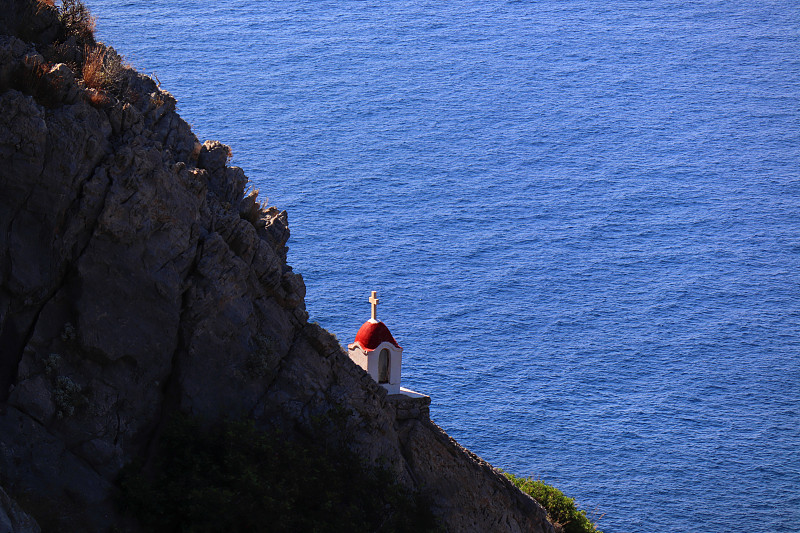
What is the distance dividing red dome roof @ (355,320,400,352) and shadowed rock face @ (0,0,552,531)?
5.89 ft

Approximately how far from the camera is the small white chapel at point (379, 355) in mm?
18719

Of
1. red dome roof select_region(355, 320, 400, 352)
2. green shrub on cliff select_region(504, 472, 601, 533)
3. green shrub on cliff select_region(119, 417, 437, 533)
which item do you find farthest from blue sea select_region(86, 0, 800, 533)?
green shrub on cliff select_region(119, 417, 437, 533)

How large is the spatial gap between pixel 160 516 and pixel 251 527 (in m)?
1.33

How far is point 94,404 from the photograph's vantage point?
46.2ft

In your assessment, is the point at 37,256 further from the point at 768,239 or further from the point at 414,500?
the point at 768,239

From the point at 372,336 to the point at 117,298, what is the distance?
5887 mm

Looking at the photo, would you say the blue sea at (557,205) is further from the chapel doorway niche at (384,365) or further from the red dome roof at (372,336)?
the red dome roof at (372,336)

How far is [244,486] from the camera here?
14.0 meters

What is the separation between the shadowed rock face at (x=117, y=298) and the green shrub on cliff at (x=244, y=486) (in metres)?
0.36

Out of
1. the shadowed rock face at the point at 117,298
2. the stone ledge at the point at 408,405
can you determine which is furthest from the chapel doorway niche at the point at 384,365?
the shadowed rock face at the point at 117,298

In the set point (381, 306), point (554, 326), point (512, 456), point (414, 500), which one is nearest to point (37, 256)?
point (414, 500)

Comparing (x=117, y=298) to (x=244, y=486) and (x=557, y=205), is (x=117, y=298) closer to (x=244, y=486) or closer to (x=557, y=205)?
(x=244, y=486)

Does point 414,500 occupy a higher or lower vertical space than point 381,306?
lower

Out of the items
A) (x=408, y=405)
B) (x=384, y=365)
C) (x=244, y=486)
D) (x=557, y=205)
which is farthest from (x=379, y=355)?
(x=557, y=205)
